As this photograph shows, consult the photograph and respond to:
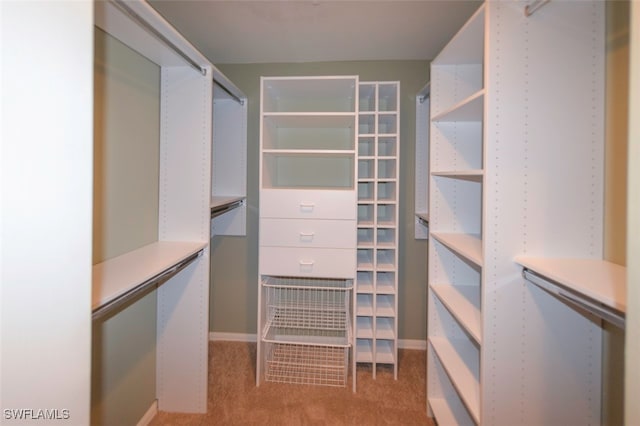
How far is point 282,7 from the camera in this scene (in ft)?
6.01

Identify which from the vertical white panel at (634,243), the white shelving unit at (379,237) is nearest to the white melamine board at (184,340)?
the white shelving unit at (379,237)

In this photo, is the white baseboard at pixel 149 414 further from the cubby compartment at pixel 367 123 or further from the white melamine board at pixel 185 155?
the cubby compartment at pixel 367 123

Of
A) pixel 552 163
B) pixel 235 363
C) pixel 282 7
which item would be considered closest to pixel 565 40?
pixel 552 163

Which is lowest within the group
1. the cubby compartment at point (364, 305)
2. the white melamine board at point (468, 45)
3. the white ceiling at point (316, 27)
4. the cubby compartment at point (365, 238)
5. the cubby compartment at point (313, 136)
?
the cubby compartment at point (364, 305)

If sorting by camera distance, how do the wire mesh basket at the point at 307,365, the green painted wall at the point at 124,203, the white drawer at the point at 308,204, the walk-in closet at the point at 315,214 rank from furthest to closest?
the wire mesh basket at the point at 307,365 < the white drawer at the point at 308,204 < the green painted wall at the point at 124,203 < the walk-in closet at the point at 315,214

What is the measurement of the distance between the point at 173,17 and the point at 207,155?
2.97ft

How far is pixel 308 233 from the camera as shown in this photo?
2.06m

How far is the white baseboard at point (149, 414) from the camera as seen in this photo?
1805 millimetres

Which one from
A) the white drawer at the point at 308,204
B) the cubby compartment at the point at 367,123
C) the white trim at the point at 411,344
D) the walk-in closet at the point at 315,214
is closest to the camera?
the walk-in closet at the point at 315,214

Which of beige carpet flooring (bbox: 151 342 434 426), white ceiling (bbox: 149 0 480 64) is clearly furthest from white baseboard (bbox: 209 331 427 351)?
white ceiling (bbox: 149 0 480 64)

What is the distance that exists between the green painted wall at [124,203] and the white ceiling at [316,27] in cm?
53

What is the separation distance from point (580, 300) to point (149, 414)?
2.16 m

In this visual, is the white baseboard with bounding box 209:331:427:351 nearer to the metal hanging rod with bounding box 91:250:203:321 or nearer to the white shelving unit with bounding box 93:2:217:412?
the white shelving unit with bounding box 93:2:217:412
